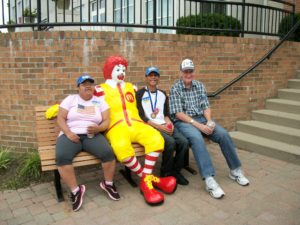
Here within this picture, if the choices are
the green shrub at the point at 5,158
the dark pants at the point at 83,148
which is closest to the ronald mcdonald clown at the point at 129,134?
the dark pants at the point at 83,148

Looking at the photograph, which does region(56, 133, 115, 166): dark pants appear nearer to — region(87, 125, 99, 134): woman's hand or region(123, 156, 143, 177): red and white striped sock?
region(87, 125, 99, 134): woman's hand

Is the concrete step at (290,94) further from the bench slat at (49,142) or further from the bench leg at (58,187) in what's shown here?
the bench leg at (58,187)

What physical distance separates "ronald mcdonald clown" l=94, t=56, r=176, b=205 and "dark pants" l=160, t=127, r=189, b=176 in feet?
0.47

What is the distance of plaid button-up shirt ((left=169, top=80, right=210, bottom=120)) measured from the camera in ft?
13.4

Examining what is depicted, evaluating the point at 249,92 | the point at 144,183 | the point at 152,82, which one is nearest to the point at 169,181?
the point at 144,183

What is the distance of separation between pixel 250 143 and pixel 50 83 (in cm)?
310

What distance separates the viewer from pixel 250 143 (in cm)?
511

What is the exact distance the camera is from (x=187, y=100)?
163 inches

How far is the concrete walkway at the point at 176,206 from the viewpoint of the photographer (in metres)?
3.06

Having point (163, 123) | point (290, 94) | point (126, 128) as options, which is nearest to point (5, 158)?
point (126, 128)

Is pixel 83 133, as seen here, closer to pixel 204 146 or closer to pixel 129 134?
pixel 129 134

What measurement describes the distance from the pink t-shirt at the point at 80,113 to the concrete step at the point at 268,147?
103 inches

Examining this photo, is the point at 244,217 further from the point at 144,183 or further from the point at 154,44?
the point at 154,44

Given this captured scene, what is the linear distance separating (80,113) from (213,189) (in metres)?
1.63
